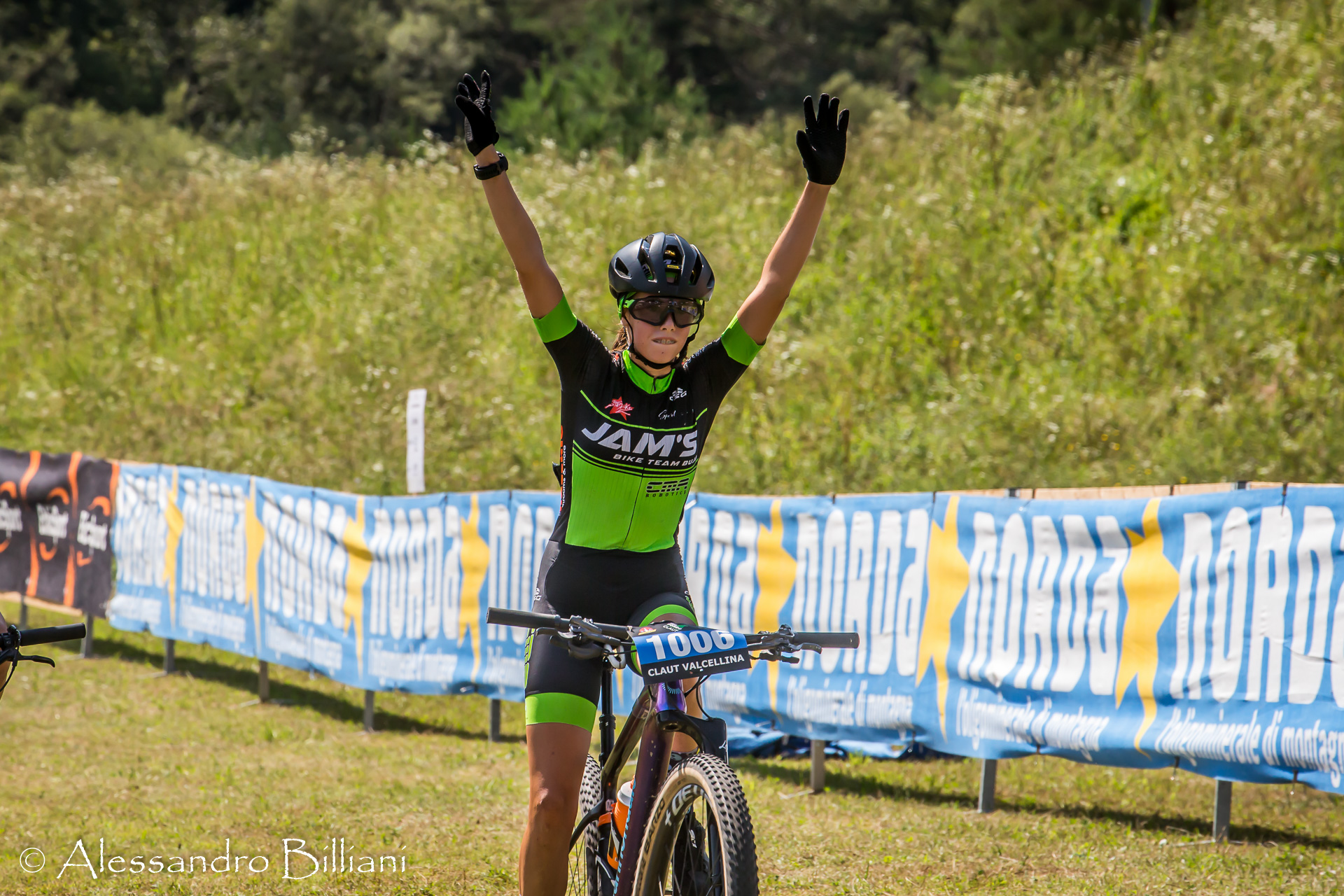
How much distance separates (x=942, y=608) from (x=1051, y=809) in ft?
4.26

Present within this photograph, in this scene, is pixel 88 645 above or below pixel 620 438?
below

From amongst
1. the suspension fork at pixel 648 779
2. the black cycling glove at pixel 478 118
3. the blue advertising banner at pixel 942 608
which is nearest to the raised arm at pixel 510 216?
the black cycling glove at pixel 478 118

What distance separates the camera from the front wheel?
10.7 feet

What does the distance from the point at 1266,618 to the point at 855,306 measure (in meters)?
9.48

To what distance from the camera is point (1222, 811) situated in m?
6.27

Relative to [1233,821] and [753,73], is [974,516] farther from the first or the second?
[753,73]

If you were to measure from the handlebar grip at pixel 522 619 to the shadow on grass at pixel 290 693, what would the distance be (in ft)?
19.5

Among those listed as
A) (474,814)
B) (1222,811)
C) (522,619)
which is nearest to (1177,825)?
(1222,811)

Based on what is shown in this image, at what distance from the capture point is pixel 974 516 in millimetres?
7277

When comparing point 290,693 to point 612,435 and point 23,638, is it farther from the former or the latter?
point 612,435

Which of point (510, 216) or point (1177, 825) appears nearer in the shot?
point (510, 216)

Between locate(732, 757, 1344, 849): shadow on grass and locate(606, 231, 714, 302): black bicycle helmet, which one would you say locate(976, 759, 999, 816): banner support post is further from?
locate(606, 231, 714, 302): black bicycle helmet

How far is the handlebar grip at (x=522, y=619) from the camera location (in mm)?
3488

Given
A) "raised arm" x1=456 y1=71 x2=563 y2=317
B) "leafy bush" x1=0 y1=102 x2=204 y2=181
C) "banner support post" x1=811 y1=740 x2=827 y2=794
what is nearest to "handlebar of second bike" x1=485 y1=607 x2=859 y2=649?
"raised arm" x1=456 y1=71 x2=563 y2=317
